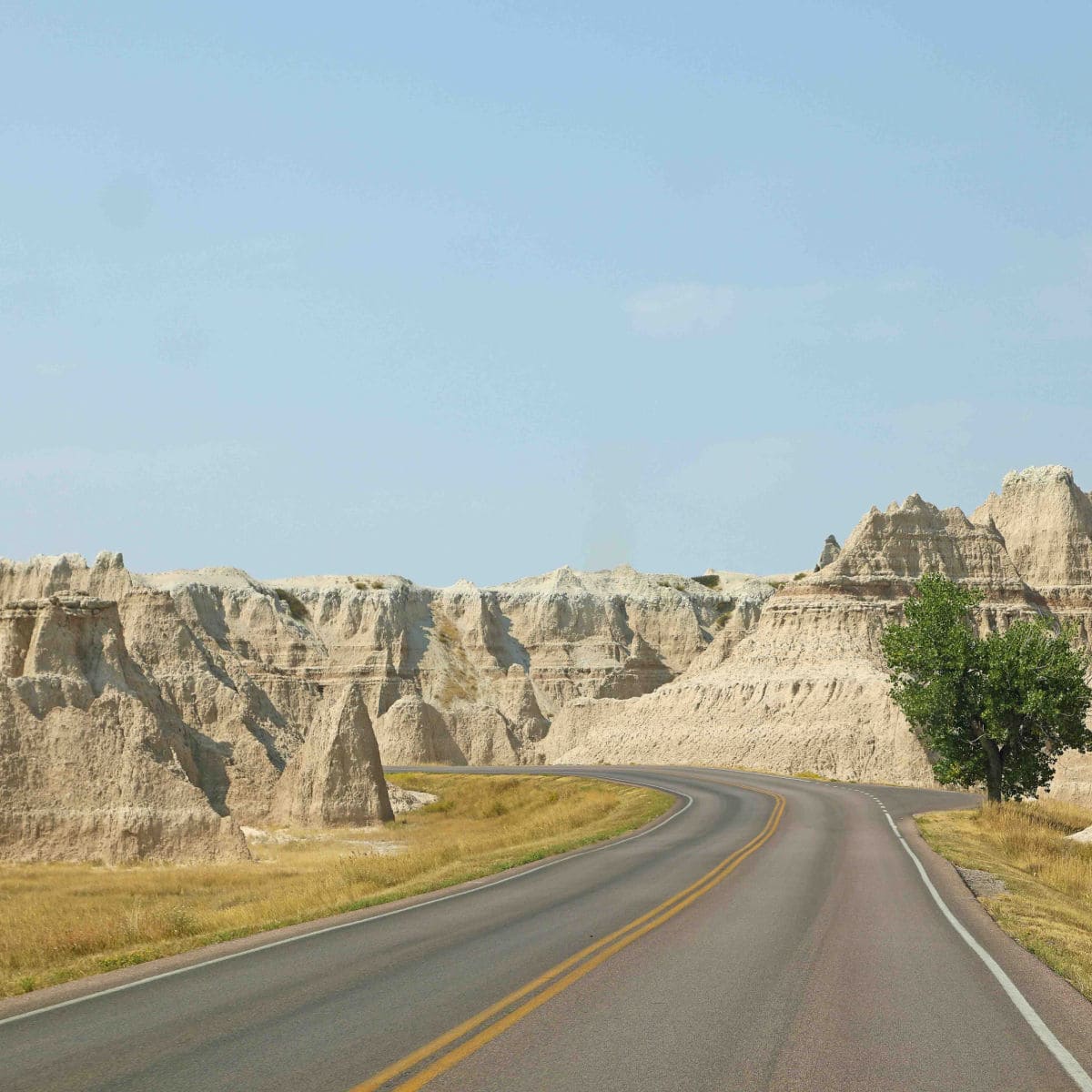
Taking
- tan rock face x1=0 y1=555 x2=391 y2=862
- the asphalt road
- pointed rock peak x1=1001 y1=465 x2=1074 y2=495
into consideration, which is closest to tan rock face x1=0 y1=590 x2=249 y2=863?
tan rock face x1=0 y1=555 x2=391 y2=862

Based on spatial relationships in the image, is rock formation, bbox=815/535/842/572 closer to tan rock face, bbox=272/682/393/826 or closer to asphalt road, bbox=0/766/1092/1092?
tan rock face, bbox=272/682/393/826

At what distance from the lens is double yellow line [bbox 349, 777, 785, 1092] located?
351 inches

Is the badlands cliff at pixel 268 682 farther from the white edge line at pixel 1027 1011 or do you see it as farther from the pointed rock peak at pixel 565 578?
the white edge line at pixel 1027 1011

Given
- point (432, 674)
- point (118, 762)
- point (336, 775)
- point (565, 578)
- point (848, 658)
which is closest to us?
point (118, 762)

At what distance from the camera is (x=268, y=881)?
30.8 m

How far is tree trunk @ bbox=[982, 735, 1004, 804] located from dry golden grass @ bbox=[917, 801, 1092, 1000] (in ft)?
2.96

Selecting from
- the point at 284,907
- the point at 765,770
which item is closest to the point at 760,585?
the point at 765,770

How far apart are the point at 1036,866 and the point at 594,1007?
1989cm

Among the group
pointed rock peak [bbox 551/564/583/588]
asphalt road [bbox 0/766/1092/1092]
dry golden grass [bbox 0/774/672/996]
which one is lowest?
dry golden grass [bbox 0/774/672/996]

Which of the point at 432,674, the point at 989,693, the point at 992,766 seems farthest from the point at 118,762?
the point at 432,674

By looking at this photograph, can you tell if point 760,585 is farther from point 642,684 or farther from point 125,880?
point 125,880

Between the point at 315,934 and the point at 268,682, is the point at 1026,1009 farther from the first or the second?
the point at 268,682

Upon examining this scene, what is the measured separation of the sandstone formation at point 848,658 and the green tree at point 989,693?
23485 millimetres

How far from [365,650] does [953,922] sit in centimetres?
11283
